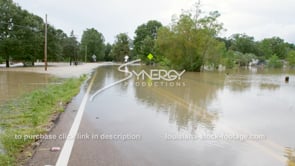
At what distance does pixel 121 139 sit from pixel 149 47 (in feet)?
208

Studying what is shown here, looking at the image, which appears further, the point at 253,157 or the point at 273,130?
the point at 273,130

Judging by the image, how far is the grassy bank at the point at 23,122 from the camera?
14.7ft

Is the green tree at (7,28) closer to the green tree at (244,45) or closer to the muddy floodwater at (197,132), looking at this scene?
the muddy floodwater at (197,132)

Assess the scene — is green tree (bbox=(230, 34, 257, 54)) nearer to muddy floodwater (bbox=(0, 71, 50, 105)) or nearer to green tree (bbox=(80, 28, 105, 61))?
green tree (bbox=(80, 28, 105, 61))

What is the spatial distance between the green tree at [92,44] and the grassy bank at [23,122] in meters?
85.9

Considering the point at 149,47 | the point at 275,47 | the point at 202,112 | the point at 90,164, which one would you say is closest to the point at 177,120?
the point at 202,112

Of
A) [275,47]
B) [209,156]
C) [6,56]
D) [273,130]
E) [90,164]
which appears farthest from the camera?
[275,47]

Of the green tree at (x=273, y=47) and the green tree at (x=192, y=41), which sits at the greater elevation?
the green tree at (x=273, y=47)

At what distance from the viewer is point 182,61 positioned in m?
40.0

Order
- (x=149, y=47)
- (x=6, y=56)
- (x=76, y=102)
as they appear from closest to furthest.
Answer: (x=76, y=102)
(x=6, y=56)
(x=149, y=47)

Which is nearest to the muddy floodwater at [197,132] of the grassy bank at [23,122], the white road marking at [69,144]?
the white road marking at [69,144]

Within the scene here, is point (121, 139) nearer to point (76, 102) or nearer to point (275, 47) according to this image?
point (76, 102)

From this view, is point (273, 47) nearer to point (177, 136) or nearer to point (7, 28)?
point (7, 28)

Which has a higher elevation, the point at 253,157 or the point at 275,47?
→ the point at 275,47
